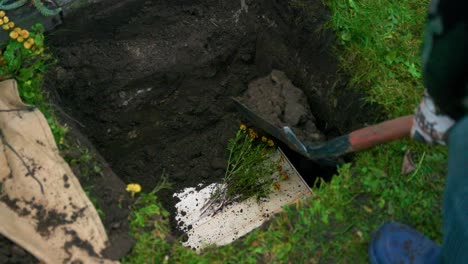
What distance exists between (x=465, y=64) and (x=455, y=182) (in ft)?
1.33

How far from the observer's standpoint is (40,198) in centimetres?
245

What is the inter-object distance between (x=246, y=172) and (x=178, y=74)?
2.60 feet

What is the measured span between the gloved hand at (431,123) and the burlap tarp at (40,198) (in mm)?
1473

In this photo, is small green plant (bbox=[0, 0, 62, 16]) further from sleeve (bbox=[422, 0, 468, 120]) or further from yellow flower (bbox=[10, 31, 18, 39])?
sleeve (bbox=[422, 0, 468, 120])

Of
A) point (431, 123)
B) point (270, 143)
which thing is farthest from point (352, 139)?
point (270, 143)

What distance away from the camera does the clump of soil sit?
3150mm

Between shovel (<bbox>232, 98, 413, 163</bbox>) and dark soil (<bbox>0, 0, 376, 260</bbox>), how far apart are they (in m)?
0.36

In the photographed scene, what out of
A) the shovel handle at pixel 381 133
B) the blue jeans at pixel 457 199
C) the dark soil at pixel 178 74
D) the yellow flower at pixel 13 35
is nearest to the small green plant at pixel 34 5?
the dark soil at pixel 178 74

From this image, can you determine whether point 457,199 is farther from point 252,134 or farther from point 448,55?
point 252,134

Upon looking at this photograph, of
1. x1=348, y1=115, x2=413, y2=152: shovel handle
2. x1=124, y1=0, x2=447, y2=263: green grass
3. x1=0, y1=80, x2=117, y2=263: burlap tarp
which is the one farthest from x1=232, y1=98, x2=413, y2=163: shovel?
x1=0, y1=80, x2=117, y2=263: burlap tarp

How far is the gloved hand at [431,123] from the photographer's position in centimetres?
174

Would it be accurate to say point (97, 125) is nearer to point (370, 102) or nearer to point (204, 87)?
point (204, 87)

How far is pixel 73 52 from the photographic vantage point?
310cm

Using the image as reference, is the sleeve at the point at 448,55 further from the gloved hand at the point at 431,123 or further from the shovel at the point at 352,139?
the shovel at the point at 352,139
